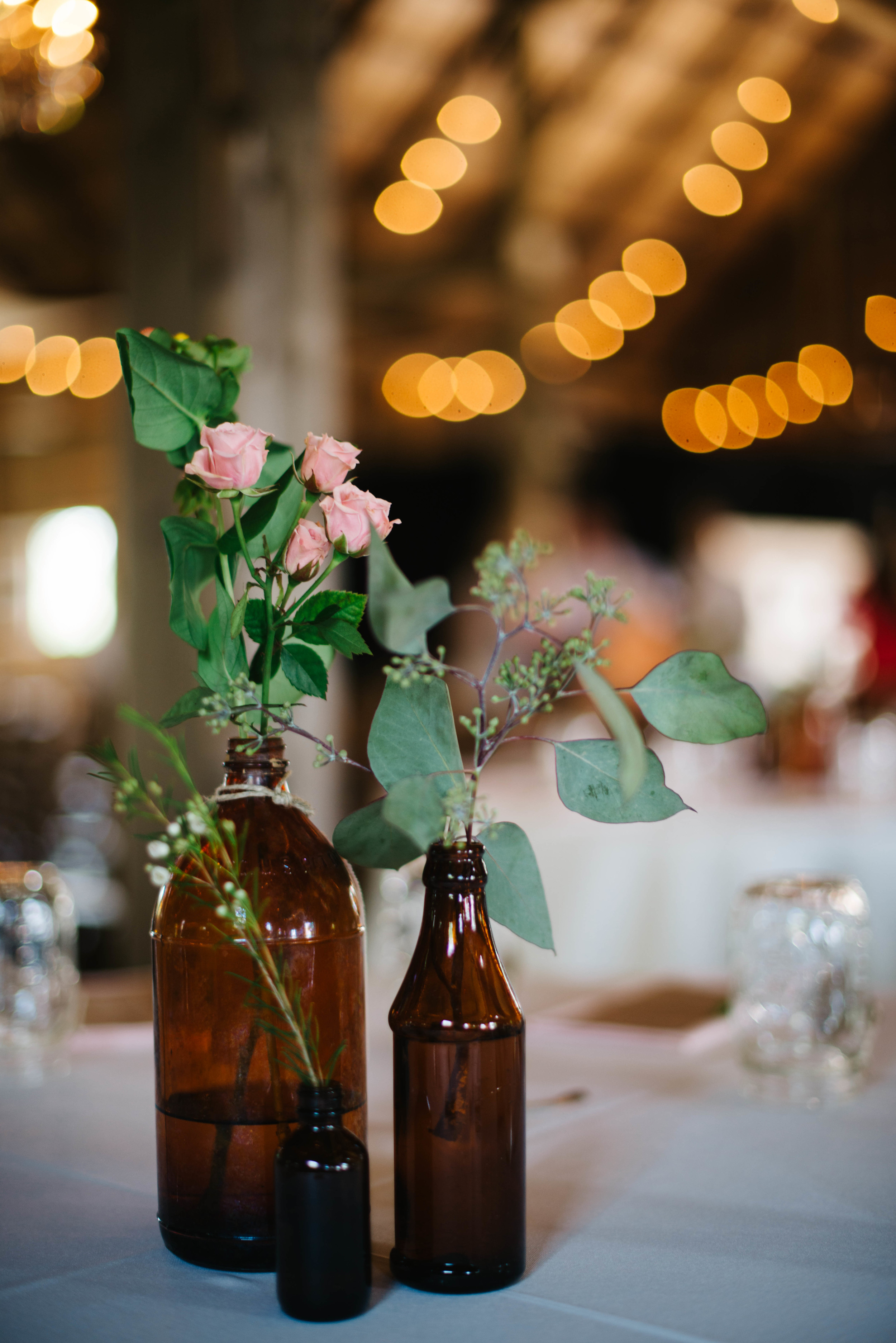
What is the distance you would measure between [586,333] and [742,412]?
1304mm

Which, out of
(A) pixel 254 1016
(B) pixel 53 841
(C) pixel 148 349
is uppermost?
(C) pixel 148 349

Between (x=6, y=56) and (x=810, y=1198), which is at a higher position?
(x=6, y=56)

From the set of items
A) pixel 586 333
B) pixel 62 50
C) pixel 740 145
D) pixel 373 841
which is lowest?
pixel 373 841

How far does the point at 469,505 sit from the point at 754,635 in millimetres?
3098

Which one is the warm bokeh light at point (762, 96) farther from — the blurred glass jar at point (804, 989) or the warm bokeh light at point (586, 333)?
the blurred glass jar at point (804, 989)

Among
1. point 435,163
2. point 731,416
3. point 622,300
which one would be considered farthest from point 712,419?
point 435,163

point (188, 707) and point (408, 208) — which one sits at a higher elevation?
point (408, 208)

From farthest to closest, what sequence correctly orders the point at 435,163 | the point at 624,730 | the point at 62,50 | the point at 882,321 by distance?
the point at 435,163 < the point at 882,321 < the point at 62,50 < the point at 624,730

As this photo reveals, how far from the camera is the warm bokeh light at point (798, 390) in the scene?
7281 millimetres

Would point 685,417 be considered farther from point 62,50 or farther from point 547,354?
point 62,50

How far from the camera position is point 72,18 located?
7.32 ft

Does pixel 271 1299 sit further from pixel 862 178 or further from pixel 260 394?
pixel 862 178

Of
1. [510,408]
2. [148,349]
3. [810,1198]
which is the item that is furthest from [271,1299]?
[510,408]

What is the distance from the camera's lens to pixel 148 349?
63cm
